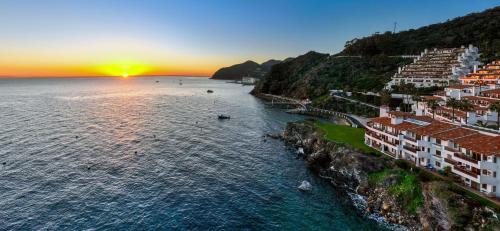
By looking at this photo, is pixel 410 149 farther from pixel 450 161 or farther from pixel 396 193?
pixel 396 193

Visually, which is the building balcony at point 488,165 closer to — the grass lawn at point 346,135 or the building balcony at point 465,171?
the building balcony at point 465,171

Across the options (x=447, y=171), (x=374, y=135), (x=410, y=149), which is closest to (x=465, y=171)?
(x=447, y=171)

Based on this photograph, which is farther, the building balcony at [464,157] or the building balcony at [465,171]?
the building balcony at [464,157]

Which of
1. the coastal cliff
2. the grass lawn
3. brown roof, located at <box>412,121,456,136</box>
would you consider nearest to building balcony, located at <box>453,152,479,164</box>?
the coastal cliff

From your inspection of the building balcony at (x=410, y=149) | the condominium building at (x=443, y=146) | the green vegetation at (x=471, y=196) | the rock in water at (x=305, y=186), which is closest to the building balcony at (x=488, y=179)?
the condominium building at (x=443, y=146)

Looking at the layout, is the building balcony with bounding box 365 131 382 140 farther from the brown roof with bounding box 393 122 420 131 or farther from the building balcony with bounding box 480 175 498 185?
the building balcony with bounding box 480 175 498 185

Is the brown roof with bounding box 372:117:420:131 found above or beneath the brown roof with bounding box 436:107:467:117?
beneath
